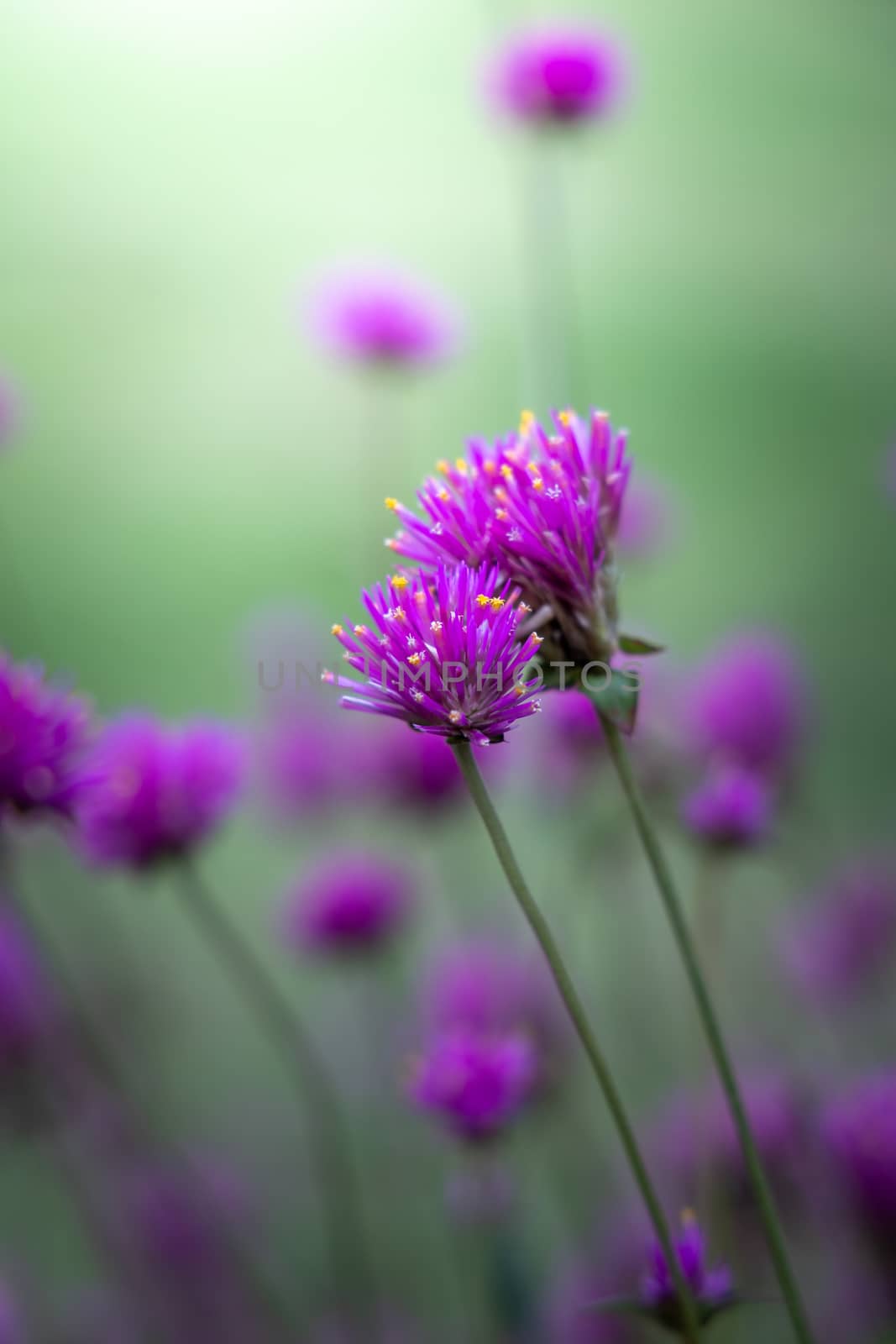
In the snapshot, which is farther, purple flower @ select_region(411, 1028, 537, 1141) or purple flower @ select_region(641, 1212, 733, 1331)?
purple flower @ select_region(411, 1028, 537, 1141)

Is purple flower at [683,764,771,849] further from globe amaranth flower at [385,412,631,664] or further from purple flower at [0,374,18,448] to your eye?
purple flower at [0,374,18,448]

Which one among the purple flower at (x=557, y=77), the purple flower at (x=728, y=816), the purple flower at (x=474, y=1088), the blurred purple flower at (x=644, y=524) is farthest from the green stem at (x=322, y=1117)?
the purple flower at (x=557, y=77)

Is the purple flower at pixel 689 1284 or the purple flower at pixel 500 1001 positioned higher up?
the purple flower at pixel 689 1284

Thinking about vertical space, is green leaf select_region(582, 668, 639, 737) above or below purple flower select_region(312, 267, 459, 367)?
below

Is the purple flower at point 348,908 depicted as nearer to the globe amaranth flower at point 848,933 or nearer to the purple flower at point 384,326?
the globe amaranth flower at point 848,933

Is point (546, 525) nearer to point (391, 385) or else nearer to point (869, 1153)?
point (869, 1153)

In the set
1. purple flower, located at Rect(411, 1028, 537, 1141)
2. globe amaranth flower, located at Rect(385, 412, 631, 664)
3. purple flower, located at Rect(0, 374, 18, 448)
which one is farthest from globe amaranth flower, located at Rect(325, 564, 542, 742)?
purple flower, located at Rect(0, 374, 18, 448)

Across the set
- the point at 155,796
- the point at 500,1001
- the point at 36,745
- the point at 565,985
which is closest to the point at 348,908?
the point at 500,1001

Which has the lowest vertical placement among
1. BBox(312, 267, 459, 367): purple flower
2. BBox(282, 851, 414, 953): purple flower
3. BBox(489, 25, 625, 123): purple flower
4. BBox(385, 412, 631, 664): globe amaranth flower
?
BBox(282, 851, 414, 953): purple flower
